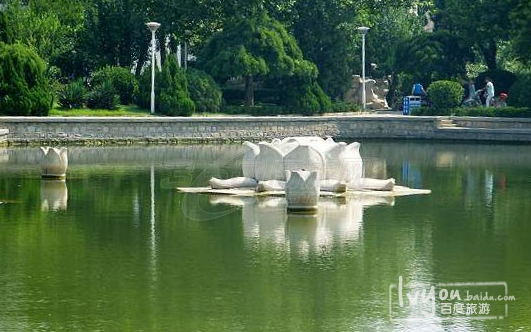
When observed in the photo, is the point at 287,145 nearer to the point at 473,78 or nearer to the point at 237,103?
the point at 237,103

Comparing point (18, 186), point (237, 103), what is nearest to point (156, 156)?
point (18, 186)

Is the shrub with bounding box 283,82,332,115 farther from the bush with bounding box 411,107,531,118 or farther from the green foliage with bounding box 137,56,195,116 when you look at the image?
the green foliage with bounding box 137,56,195,116

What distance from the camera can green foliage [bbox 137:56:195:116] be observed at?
48344mm

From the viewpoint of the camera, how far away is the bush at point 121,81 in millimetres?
49000

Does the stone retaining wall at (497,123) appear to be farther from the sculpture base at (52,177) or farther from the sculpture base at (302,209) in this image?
the sculpture base at (302,209)

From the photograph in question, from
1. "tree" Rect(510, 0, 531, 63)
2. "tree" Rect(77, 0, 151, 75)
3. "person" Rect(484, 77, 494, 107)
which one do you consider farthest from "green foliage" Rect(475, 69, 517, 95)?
"tree" Rect(77, 0, 151, 75)

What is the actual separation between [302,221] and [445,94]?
92.0 feet

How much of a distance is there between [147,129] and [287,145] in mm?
16890

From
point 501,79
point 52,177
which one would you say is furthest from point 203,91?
point 52,177

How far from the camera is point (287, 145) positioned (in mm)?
28594

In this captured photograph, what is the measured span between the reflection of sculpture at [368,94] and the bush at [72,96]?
15.7 m

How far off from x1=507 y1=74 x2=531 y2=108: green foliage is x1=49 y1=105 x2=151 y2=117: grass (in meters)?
14.2

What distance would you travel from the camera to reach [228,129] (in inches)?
1829

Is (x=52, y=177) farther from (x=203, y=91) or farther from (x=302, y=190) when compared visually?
(x=203, y=91)
